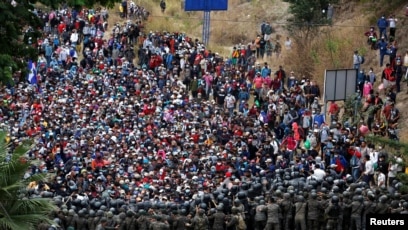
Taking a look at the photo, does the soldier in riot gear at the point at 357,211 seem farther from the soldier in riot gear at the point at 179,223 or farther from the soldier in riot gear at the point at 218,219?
the soldier in riot gear at the point at 179,223

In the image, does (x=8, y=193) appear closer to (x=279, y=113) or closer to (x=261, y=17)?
(x=279, y=113)

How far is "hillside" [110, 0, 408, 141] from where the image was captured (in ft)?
168

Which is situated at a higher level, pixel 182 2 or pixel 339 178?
pixel 182 2

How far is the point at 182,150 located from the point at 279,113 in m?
4.40

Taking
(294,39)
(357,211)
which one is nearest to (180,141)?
(357,211)

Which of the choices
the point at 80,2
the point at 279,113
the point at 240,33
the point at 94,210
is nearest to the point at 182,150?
the point at 279,113

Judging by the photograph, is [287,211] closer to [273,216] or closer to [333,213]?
[273,216]

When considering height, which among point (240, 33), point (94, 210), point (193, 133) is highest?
point (240, 33)

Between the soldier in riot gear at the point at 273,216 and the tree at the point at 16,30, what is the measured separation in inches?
343

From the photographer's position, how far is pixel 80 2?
23969 mm

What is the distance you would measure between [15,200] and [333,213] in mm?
12215

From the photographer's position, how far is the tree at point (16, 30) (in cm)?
2364

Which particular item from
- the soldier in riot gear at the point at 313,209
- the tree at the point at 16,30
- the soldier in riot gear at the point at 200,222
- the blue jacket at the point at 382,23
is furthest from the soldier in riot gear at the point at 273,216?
the blue jacket at the point at 382,23

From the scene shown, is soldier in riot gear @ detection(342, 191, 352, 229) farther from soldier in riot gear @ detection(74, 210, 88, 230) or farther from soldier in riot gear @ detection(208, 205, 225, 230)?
soldier in riot gear @ detection(74, 210, 88, 230)
